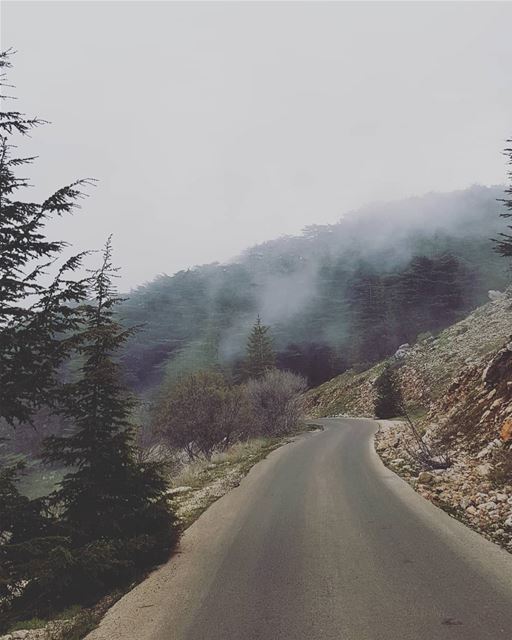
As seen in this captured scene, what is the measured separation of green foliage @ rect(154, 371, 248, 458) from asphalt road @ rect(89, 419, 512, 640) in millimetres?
18240

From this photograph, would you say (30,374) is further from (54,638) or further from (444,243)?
(444,243)

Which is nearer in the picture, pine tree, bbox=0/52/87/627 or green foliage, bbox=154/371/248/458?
pine tree, bbox=0/52/87/627

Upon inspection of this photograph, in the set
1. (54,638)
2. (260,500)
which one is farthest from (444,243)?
(54,638)

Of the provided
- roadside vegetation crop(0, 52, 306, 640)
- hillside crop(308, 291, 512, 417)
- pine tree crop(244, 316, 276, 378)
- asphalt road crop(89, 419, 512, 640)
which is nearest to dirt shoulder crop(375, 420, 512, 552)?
asphalt road crop(89, 419, 512, 640)

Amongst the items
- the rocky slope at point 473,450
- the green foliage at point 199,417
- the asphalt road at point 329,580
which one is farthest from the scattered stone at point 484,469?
the green foliage at point 199,417

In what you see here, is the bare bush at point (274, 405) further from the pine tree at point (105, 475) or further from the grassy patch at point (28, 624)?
the grassy patch at point (28, 624)

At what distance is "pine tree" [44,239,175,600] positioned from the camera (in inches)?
302

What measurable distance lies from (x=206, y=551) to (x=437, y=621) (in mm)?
4767

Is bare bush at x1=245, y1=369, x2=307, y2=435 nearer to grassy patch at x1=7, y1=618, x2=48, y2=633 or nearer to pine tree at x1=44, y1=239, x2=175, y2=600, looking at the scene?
pine tree at x1=44, y1=239, x2=175, y2=600

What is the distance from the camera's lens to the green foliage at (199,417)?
1130 inches

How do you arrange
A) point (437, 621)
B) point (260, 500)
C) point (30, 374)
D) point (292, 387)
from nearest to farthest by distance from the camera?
1. point (437, 621)
2. point (30, 374)
3. point (260, 500)
4. point (292, 387)

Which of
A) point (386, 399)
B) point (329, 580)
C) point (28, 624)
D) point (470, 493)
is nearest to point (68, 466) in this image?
point (28, 624)

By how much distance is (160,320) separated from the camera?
101 m

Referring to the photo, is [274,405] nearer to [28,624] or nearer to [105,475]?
[105,475]
